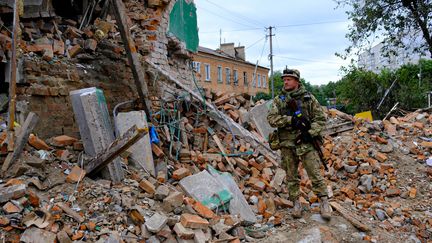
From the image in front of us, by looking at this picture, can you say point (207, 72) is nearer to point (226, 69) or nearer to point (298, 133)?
point (226, 69)

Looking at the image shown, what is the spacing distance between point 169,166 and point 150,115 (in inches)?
39.9

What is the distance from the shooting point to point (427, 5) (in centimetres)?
1288

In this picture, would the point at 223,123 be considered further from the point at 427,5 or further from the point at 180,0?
the point at 427,5

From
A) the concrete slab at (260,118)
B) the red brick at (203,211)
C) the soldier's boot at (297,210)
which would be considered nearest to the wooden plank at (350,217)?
the soldier's boot at (297,210)

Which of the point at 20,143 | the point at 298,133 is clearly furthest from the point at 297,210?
the point at 20,143

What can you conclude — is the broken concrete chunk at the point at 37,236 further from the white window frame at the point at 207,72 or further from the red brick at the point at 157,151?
the white window frame at the point at 207,72

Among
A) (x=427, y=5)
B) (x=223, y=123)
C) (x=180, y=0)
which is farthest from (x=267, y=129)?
(x=427, y=5)

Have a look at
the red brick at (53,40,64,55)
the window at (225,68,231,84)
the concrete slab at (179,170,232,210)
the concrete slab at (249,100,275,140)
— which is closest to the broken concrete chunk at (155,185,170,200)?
the concrete slab at (179,170,232,210)

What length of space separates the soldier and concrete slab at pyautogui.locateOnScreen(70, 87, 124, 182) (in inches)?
84.3

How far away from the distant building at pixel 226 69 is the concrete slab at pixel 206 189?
24692 mm

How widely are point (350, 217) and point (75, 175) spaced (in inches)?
137

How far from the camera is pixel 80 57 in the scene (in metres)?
6.00

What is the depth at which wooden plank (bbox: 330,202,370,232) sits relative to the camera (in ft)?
15.9

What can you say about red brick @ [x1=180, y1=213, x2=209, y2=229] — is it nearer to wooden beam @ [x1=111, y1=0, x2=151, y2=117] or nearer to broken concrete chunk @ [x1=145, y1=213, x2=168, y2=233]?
broken concrete chunk @ [x1=145, y1=213, x2=168, y2=233]
